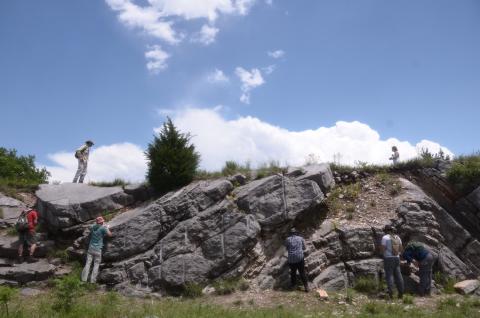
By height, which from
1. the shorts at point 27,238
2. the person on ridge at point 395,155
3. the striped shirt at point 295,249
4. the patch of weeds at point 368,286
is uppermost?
the person on ridge at point 395,155

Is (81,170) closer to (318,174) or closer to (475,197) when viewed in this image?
(318,174)

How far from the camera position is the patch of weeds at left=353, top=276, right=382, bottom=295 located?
10508 mm

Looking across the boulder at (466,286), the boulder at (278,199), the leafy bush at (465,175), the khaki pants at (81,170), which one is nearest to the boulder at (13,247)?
Answer: the khaki pants at (81,170)

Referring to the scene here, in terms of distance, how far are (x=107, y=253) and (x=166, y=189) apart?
3.37m

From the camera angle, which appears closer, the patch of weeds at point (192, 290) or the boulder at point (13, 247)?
the patch of weeds at point (192, 290)

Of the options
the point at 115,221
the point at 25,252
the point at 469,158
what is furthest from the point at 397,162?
the point at 25,252

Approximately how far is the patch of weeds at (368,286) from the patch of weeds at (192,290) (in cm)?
433

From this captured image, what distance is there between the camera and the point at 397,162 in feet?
50.2

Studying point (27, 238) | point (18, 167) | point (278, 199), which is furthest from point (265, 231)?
point (18, 167)

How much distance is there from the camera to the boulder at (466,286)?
10492 millimetres

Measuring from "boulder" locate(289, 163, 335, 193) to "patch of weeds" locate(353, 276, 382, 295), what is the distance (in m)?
3.79

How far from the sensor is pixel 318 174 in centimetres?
1370

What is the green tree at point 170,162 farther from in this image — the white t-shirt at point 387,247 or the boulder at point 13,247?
the white t-shirt at point 387,247

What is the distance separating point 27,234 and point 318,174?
999cm
